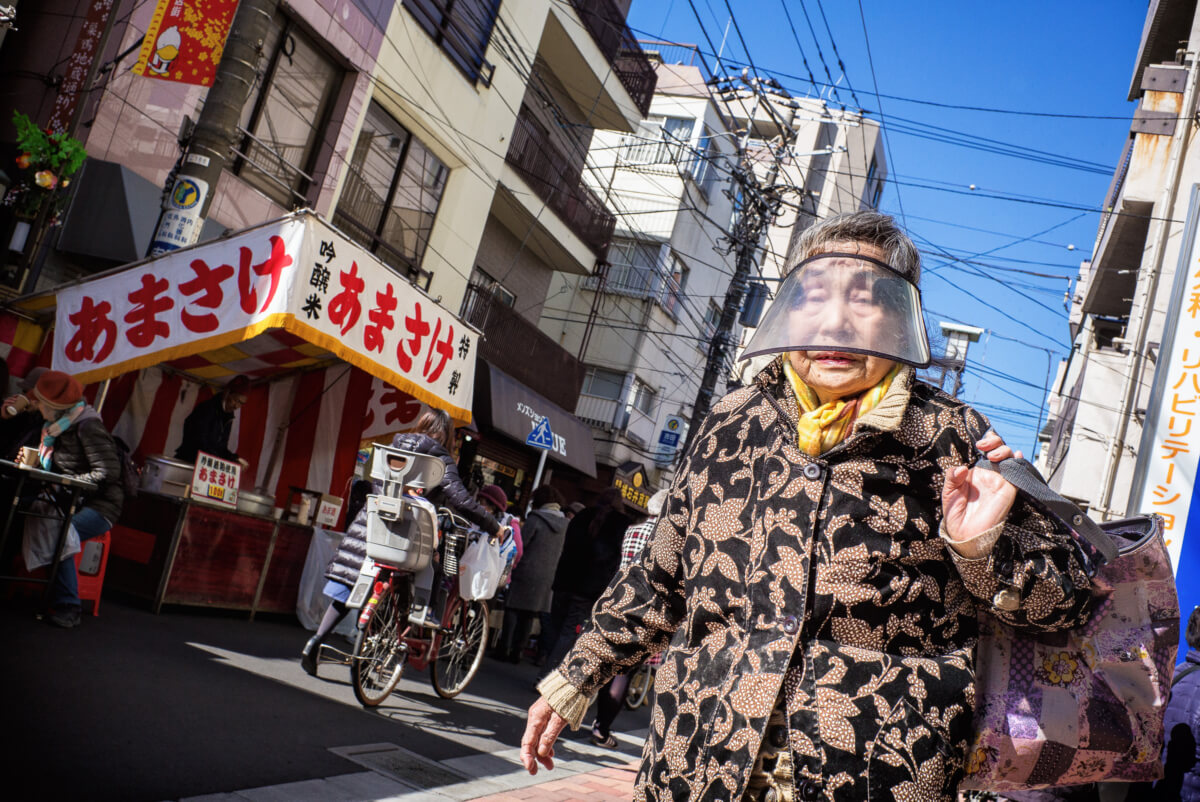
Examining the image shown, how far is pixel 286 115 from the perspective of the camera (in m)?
11.8

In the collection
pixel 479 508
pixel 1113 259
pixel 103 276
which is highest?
pixel 1113 259

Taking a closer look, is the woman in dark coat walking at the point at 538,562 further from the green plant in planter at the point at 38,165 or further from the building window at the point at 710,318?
the building window at the point at 710,318

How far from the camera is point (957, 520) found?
70.1 inches

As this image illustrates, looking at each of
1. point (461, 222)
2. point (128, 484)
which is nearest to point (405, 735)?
point (128, 484)

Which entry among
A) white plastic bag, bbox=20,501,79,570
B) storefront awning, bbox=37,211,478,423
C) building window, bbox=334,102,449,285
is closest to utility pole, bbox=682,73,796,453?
building window, bbox=334,102,449,285

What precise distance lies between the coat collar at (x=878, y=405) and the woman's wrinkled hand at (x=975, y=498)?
170mm

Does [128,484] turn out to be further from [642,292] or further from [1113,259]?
[642,292]

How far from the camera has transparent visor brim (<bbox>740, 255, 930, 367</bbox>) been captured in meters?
1.95

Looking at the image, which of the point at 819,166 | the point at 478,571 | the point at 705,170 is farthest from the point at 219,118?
the point at 819,166

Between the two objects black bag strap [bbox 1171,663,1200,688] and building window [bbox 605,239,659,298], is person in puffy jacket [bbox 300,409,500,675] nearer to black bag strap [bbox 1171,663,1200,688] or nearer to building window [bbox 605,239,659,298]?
black bag strap [bbox 1171,663,1200,688]

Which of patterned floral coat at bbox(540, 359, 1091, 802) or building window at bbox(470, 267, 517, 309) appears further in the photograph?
building window at bbox(470, 267, 517, 309)

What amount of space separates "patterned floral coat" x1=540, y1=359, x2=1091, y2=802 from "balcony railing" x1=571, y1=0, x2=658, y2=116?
16507 millimetres

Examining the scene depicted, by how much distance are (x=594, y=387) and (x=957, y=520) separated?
26538 mm

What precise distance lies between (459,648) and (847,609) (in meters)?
5.91
